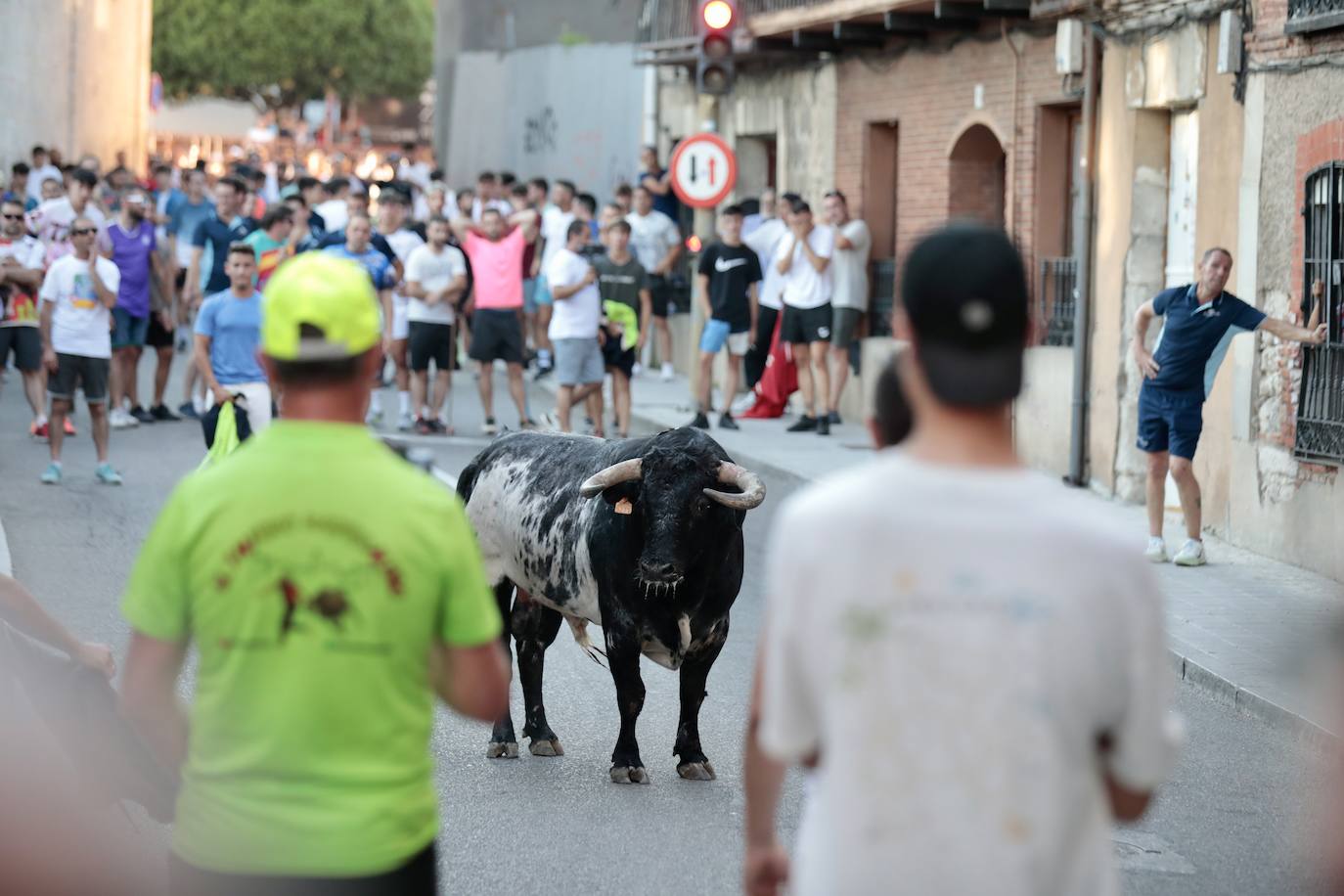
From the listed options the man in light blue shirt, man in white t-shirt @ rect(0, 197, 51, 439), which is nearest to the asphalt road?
the man in light blue shirt

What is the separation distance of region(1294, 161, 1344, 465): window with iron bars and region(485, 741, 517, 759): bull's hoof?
634cm

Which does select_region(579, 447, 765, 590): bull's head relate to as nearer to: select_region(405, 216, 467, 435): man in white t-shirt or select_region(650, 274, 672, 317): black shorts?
select_region(405, 216, 467, 435): man in white t-shirt

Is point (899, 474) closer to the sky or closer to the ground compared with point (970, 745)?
closer to the sky

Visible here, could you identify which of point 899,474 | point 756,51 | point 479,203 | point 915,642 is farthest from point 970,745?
point 479,203

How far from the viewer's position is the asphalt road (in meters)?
6.66

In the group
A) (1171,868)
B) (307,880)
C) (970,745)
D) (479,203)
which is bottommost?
(1171,868)

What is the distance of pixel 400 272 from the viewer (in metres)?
19.8

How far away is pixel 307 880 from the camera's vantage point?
10.9 ft

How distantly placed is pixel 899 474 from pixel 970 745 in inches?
15.5

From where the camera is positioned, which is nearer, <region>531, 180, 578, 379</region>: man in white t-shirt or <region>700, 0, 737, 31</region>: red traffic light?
<region>700, 0, 737, 31</region>: red traffic light

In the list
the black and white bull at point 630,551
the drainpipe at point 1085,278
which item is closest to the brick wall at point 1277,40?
the drainpipe at point 1085,278

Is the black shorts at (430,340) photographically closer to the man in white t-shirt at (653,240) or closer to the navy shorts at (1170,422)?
the man in white t-shirt at (653,240)

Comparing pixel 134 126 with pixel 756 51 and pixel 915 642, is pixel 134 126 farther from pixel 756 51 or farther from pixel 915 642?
pixel 915 642

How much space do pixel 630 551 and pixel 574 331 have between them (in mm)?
10984
